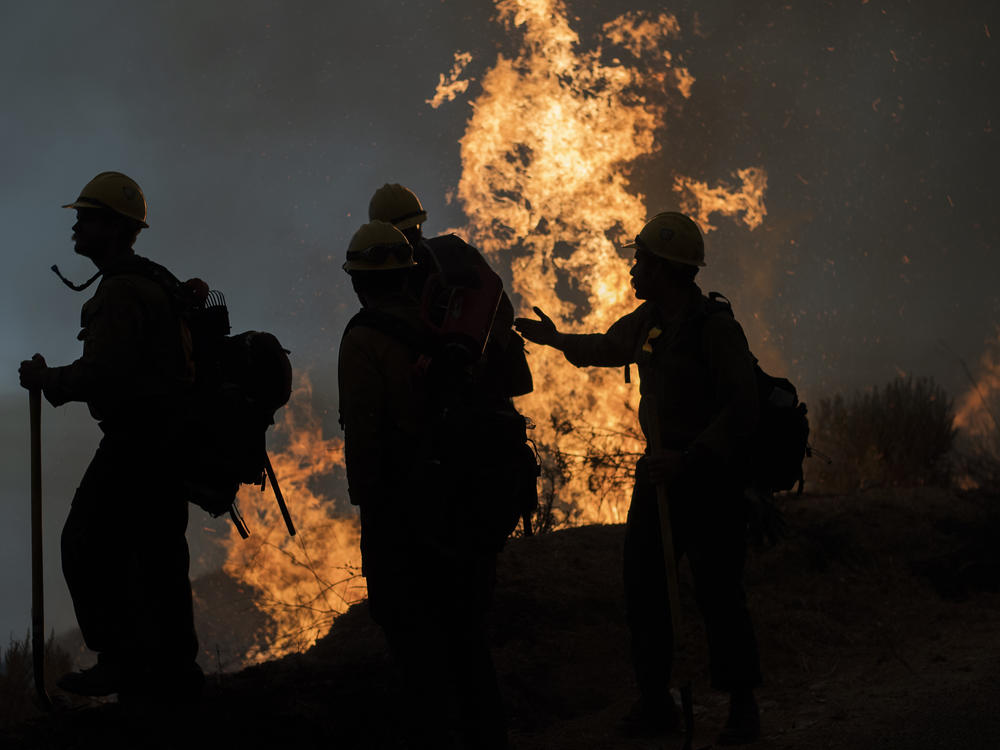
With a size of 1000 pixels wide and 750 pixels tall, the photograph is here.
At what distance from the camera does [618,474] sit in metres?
10.0

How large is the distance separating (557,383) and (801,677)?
5.61 metres

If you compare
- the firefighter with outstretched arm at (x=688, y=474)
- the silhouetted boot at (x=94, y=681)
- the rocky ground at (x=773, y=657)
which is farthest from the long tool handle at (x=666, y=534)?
the silhouetted boot at (x=94, y=681)

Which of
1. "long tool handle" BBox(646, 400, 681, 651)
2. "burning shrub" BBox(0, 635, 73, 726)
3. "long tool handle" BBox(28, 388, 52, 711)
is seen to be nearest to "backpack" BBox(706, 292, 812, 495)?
"long tool handle" BBox(646, 400, 681, 651)

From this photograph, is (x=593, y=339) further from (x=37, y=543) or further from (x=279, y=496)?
(x=37, y=543)

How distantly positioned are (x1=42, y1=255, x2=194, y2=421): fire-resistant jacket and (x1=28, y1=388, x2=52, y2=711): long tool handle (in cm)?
42

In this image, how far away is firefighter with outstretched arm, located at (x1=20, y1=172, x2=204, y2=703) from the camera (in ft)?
12.6

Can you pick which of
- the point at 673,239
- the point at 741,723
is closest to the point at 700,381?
the point at 673,239

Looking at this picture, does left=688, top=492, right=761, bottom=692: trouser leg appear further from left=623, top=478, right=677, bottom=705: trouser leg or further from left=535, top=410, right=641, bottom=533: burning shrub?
left=535, top=410, right=641, bottom=533: burning shrub

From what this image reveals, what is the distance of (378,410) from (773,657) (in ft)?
14.3

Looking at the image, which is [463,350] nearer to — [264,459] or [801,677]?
[264,459]

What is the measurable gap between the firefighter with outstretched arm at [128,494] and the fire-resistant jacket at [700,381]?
227 cm

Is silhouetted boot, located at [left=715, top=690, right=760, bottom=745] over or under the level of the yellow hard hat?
under

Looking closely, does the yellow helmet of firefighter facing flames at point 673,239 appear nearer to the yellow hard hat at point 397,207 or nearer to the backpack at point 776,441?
the backpack at point 776,441

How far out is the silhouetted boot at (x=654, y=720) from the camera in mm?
4285
